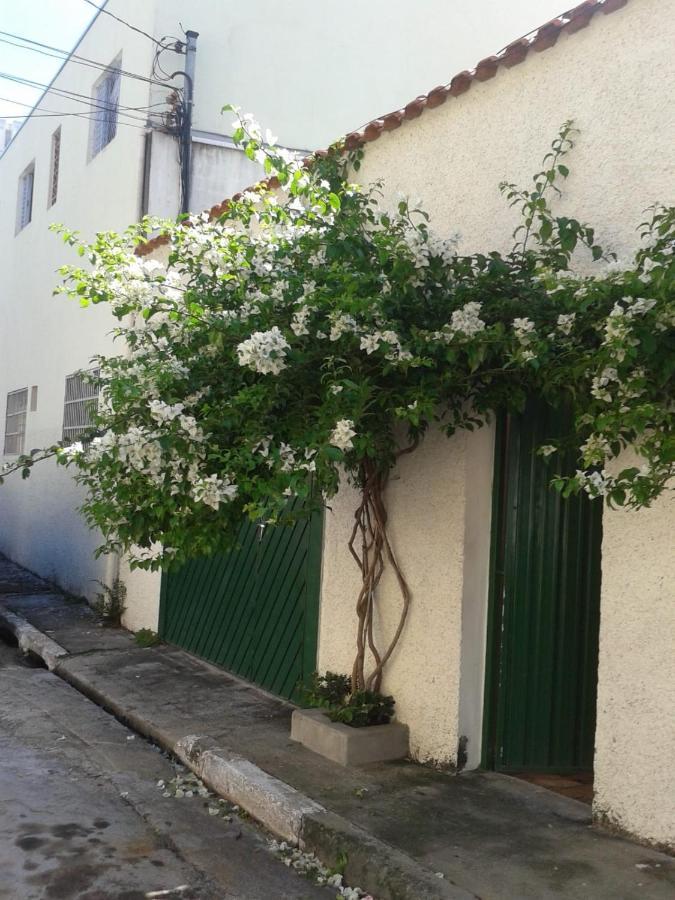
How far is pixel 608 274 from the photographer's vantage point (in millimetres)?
3854

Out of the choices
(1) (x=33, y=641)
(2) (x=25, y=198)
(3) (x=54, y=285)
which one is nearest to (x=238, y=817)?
(1) (x=33, y=641)

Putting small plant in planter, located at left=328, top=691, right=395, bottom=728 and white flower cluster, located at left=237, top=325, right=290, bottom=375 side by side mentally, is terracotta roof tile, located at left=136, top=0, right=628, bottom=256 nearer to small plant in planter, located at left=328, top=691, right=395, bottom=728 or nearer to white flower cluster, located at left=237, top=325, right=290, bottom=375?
white flower cluster, located at left=237, top=325, right=290, bottom=375

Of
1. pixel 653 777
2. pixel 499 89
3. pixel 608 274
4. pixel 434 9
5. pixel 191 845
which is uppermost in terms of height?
pixel 434 9

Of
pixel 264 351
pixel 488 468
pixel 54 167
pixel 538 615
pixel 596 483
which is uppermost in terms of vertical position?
pixel 54 167

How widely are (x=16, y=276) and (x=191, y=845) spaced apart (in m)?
13.4

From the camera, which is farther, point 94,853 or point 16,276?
point 16,276

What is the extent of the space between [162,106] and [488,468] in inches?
269

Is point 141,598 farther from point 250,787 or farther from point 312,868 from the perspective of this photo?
point 312,868

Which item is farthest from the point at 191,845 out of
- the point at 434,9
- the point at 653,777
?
the point at 434,9

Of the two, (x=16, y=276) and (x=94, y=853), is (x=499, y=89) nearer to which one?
(x=94, y=853)

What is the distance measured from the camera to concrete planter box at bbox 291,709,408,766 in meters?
5.40

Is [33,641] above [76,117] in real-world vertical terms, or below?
below

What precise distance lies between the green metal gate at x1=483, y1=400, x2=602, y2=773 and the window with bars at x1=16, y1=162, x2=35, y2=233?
1265 cm

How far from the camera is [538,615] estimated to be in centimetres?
535
